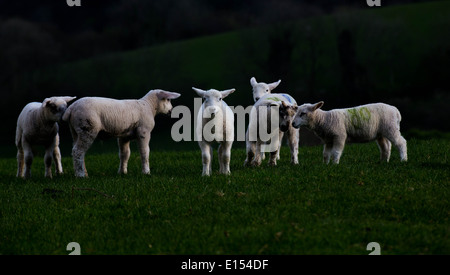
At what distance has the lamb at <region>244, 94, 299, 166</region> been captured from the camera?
1209 cm

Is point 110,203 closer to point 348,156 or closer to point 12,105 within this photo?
point 348,156

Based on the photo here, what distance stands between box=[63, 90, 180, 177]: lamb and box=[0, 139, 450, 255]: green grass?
73 centimetres

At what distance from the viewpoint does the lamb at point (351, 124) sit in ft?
40.2

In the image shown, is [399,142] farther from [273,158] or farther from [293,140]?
[273,158]

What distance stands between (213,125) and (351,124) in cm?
329

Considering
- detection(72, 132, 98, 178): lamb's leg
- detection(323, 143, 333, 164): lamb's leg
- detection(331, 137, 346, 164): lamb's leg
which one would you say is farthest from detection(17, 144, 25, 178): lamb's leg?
detection(331, 137, 346, 164): lamb's leg

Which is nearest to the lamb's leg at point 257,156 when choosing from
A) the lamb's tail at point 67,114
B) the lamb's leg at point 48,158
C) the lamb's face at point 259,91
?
the lamb's face at point 259,91

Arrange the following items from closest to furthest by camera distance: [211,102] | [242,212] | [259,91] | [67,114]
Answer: [242,212], [211,102], [67,114], [259,91]

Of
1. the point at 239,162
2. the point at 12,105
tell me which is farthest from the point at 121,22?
the point at 239,162

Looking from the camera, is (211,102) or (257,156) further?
(257,156)

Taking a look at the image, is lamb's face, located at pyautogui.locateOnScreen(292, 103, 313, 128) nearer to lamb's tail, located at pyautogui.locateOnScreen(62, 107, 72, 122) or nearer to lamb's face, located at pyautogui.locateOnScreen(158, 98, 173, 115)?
lamb's face, located at pyautogui.locateOnScreen(158, 98, 173, 115)

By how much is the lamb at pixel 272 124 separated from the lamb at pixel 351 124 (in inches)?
10.8

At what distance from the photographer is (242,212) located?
8461 millimetres

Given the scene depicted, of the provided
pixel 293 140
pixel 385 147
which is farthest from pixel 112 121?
pixel 385 147
